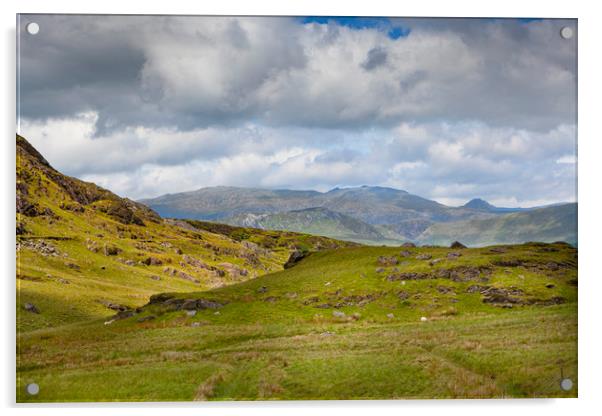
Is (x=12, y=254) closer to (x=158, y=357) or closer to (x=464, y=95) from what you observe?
(x=158, y=357)

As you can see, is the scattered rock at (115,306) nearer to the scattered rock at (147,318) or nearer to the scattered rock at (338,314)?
the scattered rock at (147,318)

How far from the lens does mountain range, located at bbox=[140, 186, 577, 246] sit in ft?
75.3

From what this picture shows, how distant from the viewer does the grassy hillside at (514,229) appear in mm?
21688

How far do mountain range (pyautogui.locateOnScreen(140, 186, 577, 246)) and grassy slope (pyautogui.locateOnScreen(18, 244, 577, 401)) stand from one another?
45.0 inches

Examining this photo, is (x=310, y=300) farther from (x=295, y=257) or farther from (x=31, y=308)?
(x=31, y=308)

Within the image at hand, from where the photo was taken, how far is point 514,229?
2378 centimetres

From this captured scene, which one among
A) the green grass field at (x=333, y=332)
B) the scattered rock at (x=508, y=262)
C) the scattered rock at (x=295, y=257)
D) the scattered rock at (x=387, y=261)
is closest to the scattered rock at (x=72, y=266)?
the green grass field at (x=333, y=332)

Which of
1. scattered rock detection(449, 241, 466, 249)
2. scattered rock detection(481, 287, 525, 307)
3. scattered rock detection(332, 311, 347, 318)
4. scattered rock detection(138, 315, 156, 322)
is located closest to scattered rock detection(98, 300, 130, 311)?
scattered rock detection(138, 315, 156, 322)

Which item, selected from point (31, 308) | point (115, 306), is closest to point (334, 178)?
point (31, 308)

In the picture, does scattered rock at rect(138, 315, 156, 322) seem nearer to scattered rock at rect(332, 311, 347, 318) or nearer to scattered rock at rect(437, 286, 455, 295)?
scattered rock at rect(332, 311, 347, 318)

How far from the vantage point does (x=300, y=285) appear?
1000 inches

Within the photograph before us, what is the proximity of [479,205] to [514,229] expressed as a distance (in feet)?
6.68

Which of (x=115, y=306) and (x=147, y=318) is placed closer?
(x=147, y=318)

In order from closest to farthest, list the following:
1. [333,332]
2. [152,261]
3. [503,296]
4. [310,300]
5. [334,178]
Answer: [333,332] < [503,296] < [310,300] < [334,178] < [152,261]
